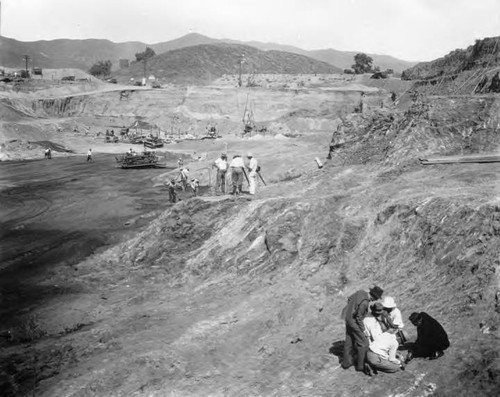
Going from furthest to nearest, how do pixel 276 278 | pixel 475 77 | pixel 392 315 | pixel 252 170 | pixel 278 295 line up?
1. pixel 475 77
2. pixel 252 170
3. pixel 276 278
4. pixel 278 295
5. pixel 392 315

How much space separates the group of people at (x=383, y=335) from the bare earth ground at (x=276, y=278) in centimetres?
22

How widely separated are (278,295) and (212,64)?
13118cm

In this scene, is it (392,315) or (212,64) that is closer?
(392,315)

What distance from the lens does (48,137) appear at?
204ft

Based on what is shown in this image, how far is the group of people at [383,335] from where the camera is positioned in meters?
9.38

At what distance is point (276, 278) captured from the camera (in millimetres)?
15234

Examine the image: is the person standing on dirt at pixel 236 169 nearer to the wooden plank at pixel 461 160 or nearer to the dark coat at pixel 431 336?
the wooden plank at pixel 461 160

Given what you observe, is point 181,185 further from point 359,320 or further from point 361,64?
point 361,64

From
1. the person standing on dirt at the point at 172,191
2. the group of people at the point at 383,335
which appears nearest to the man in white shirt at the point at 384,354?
the group of people at the point at 383,335

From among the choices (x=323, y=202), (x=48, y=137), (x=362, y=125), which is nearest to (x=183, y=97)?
(x=48, y=137)

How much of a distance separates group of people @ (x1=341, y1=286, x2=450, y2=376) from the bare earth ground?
0.22m

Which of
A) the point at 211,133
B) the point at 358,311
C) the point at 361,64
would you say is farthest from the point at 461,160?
the point at 361,64

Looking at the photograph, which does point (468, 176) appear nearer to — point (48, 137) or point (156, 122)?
point (48, 137)

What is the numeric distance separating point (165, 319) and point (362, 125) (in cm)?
1358
